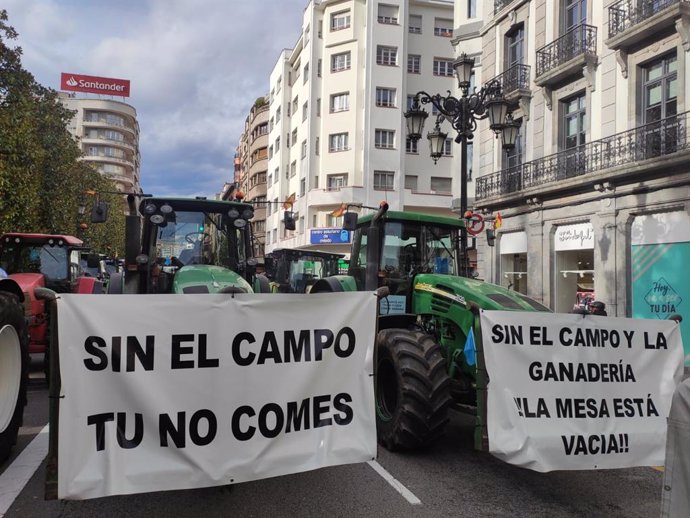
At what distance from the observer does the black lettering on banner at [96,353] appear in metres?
3.34

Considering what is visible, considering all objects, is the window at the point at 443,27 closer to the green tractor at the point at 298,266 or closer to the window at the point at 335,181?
the window at the point at 335,181

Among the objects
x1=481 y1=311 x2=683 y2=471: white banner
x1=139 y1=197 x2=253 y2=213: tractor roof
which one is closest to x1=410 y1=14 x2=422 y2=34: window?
x1=139 y1=197 x2=253 y2=213: tractor roof

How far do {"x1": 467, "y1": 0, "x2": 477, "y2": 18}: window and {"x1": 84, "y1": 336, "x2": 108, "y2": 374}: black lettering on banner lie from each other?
26.3 meters

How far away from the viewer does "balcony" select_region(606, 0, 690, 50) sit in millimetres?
14070

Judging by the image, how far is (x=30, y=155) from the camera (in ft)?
47.7

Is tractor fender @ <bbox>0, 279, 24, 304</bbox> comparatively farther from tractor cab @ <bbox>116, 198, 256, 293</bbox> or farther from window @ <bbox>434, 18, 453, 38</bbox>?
window @ <bbox>434, 18, 453, 38</bbox>

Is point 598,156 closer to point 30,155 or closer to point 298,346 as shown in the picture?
point 298,346

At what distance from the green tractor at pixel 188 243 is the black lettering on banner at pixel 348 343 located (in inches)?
114

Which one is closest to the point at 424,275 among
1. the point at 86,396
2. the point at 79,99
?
the point at 86,396

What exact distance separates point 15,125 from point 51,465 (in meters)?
13.0

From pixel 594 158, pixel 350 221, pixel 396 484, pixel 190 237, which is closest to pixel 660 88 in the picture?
→ pixel 594 158

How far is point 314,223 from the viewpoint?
40.5 meters

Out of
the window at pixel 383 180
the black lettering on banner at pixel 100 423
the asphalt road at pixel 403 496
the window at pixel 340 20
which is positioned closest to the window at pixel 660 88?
the asphalt road at pixel 403 496

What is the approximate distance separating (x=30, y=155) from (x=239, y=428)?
13.9m
